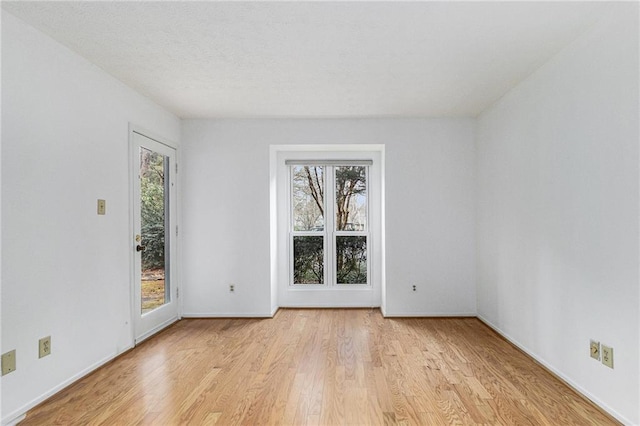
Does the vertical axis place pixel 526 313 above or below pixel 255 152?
below

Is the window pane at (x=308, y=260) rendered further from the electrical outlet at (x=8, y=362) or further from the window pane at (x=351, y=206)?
the electrical outlet at (x=8, y=362)

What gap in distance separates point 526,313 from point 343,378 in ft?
5.63

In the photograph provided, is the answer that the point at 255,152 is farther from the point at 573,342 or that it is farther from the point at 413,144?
the point at 573,342

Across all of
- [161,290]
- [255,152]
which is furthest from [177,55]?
[161,290]

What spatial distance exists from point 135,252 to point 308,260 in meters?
2.22

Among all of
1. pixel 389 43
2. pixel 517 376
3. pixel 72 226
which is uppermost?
pixel 389 43

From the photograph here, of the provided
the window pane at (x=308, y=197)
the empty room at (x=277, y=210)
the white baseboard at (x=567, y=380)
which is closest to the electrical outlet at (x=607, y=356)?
the empty room at (x=277, y=210)

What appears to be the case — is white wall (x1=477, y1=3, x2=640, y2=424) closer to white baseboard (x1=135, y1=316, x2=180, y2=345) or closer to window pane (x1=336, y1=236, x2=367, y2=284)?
window pane (x1=336, y1=236, x2=367, y2=284)

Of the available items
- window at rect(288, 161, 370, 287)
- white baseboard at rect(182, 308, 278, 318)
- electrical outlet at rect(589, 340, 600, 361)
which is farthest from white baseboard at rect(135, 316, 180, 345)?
electrical outlet at rect(589, 340, 600, 361)

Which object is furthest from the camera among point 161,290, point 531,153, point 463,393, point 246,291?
point 246,291

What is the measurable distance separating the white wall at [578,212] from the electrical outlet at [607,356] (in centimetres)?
3

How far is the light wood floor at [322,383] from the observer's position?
227cm

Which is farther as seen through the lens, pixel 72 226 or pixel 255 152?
pixel 255 152

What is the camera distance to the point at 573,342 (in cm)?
262
